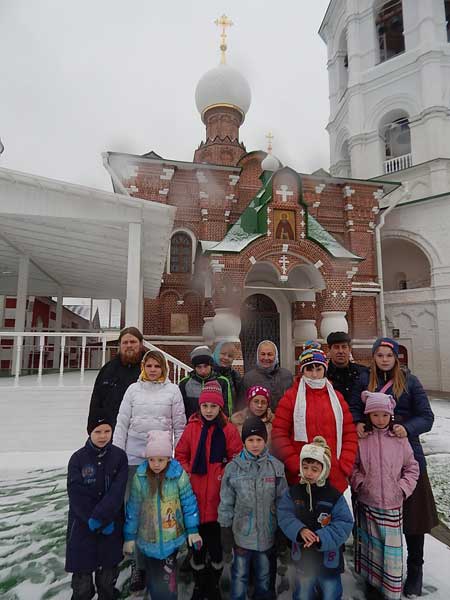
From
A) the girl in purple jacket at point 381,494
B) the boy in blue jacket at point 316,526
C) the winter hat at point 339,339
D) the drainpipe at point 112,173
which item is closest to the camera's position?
the boy in blue jacket at point 316,526

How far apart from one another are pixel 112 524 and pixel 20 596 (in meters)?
0.92

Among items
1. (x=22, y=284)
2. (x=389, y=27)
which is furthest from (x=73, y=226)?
(x=389, y=27)

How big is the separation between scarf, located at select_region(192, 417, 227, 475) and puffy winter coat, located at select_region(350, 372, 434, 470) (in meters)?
1.04

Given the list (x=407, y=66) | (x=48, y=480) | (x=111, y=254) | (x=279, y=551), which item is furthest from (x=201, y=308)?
(x=407, y=66)

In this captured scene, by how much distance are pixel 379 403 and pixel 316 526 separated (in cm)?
89

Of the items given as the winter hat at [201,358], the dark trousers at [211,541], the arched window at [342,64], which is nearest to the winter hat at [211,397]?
the winter hat at [201,358]

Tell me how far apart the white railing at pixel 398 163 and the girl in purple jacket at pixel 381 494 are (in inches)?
746

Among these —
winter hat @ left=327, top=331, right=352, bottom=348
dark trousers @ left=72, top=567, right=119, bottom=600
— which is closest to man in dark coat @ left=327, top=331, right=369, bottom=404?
winter hat @ left=327, top=331, right=352, bottom=348

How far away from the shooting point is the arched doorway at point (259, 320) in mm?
13859

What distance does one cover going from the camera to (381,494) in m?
2.49

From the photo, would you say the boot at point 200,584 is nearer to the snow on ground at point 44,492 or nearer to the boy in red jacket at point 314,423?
the snow on ground at point 44,492

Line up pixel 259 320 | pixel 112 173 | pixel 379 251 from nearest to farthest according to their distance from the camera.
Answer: pixel 112 173, pixel 259 320, pixel 379 251

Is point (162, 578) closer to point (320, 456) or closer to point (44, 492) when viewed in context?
point (320, 456)

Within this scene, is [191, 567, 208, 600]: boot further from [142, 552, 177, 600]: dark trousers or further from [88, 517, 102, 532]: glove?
[88, 517, 102, 532]: glove
